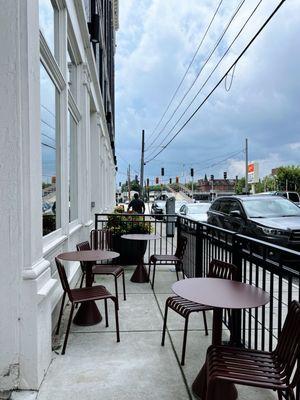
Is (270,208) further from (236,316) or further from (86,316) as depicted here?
(86,316)

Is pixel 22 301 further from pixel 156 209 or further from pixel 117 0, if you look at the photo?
pixel 117 0

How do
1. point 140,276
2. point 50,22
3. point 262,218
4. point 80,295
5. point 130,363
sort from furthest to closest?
A: 1. point 262,218
2. point 140,276
3. point 50,22
4. point 80,295
5. point 130,363

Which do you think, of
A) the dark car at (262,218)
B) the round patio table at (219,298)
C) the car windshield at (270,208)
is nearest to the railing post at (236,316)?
the round patio table at (219,298)

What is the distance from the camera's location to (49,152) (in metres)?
4.42

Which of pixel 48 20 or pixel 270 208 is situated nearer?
pixel 48 20

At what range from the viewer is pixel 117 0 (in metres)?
31.3

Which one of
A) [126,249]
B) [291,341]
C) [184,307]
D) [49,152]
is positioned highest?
[49,152]

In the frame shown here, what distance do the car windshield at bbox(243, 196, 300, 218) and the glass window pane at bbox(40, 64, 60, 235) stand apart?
18.6 feet

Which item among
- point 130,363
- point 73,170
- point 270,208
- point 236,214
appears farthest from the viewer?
point 270,208

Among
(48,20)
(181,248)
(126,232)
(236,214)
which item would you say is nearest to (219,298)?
(181,248)

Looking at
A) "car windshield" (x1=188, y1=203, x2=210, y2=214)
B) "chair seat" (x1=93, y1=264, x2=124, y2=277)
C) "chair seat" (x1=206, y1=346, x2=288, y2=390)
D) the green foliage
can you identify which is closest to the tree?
"car windshield" (x1=188, y1=203, x2=210, y2=214)

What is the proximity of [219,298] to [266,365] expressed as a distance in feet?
1.72

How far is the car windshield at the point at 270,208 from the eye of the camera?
29.6ft

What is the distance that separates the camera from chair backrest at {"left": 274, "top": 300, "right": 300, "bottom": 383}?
196cm
